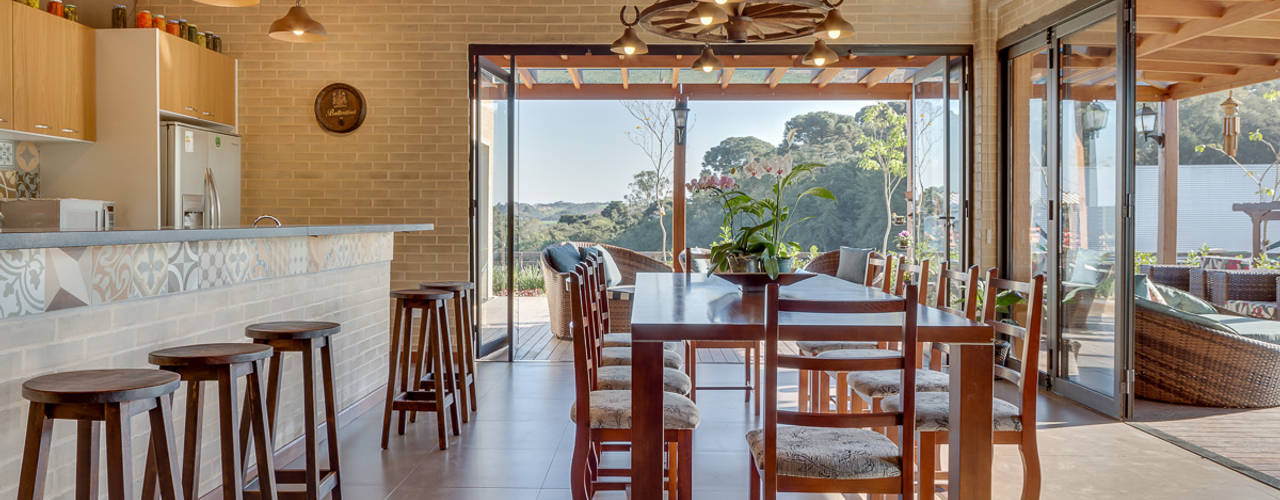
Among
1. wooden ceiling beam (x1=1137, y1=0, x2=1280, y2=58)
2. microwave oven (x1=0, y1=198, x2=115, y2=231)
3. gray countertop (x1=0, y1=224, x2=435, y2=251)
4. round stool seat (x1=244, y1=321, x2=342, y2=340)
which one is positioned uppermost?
wooden ceiling beam (x1=1137, y1=0, x2=1280, y2=58)

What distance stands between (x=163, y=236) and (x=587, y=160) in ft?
24.8

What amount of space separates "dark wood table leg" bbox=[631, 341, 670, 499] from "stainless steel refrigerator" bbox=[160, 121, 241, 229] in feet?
14.1

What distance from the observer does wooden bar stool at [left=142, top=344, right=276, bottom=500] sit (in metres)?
2.07

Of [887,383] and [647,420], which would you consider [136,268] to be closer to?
[647,420]

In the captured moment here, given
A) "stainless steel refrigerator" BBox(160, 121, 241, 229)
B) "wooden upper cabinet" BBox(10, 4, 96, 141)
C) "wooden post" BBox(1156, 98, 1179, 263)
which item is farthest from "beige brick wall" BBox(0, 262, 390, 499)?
"wooden post" BBox(1156, 98, 1179, 263)

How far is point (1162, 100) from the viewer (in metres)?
7.79

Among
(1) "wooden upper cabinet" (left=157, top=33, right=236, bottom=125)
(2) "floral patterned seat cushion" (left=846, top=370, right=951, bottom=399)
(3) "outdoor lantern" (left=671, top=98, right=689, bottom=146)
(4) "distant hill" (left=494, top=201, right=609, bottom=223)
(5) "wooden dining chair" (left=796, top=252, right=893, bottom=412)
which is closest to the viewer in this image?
(2) "floral patterned seat cushion" (left=846, top=370, right=951, bottom=399)

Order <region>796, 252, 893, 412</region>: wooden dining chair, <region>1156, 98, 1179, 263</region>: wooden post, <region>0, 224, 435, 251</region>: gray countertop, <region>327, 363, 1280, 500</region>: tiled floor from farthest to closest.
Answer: <region>1156, 98, 1179, 263</region>: wooden post, <region>796, 252, 893, 412</region>: wooden dining chair, <region>327, 363, 1280, 500</region>: tiled floor, <region>0, 224, 435, 251</region>: gray countertop

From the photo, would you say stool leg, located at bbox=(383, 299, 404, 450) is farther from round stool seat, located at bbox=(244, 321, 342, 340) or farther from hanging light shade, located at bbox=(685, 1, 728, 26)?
hanging light shade, located at bbox=(685, 1, 728, 26)

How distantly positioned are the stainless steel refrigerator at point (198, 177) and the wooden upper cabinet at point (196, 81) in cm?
15

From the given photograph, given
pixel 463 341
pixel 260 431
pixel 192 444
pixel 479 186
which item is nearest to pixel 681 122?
pixel 479 186

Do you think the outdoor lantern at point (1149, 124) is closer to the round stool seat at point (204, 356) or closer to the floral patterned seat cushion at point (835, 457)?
the floral patterned seat cushion at point (835, 457)

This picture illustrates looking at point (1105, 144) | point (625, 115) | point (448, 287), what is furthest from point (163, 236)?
point (625, 115)

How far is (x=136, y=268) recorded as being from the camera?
2311mm
